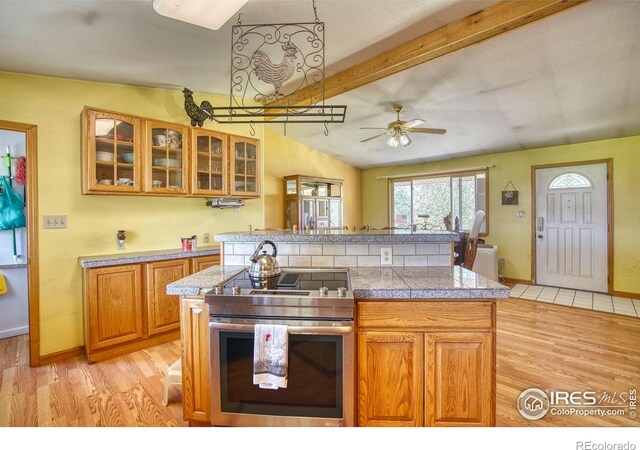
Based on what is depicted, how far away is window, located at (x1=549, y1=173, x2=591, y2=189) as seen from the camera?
455 cm

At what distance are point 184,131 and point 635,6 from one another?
358cm

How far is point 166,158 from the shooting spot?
3.10 metres

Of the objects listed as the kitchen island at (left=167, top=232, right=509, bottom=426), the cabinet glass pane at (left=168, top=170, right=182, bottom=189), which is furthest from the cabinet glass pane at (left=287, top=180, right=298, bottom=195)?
the kitchen island at (left=167, top=232, right=509, bottom=426)

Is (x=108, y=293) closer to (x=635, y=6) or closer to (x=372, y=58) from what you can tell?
(x=372, y=58)

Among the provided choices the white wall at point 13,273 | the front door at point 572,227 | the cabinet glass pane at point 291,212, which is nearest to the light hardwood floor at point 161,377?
the white wall at point 13,273

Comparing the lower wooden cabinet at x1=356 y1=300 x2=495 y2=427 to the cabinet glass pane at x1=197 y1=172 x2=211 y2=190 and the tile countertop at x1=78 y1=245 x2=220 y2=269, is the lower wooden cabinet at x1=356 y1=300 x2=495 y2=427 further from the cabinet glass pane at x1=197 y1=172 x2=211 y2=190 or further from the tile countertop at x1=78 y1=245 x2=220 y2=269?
the cabinet glass pane at x1=197 y1=172 x2=211 y2=190

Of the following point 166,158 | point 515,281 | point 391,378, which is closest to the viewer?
point 391,378

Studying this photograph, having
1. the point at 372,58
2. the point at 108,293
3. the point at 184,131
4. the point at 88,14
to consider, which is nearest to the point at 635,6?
the point at 372,58

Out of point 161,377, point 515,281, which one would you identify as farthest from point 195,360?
point 515,281

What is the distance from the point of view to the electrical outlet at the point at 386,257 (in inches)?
80.1

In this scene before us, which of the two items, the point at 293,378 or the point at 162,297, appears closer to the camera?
the point at 293,378

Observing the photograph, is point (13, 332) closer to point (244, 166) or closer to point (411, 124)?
point (244, 166)

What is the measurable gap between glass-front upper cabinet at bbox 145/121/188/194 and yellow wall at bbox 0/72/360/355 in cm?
27

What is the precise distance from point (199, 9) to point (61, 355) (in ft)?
9.53
